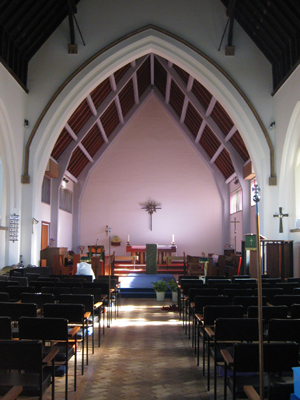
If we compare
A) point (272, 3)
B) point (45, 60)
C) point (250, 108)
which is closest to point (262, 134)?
point (250, 108)

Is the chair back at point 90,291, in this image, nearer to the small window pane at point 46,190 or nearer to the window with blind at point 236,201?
the small window pane at point 46,190

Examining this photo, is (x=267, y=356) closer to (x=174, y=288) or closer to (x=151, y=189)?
(x=174, y=288)

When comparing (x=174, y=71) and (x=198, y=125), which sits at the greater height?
(x=174, y=71)

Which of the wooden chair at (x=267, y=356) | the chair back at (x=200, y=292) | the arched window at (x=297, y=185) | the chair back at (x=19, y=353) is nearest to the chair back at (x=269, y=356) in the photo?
the wooden chair at (x=267, y=356)

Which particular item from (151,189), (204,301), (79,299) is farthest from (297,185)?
(151,189)

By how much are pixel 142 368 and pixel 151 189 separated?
598 inches

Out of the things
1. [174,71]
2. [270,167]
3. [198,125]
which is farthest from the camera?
[198,125]

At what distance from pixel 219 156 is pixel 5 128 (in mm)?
10014

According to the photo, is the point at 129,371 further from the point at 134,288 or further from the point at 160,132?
the point at 160,132

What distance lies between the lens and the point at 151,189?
19438 mm

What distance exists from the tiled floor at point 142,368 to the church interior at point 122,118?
28mm

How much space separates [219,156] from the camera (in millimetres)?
17797

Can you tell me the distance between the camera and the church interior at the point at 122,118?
559 cm

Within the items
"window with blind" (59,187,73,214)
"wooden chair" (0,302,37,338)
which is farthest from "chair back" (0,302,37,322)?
"window with blind" (59,187,73,214)
